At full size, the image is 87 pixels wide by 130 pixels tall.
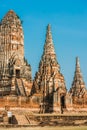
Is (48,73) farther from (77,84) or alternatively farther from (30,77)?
(77,84)

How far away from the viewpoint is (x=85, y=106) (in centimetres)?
5519

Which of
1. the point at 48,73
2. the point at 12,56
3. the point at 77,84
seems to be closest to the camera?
the point at 48,73

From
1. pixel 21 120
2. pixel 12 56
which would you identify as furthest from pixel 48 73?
pixel 21 120

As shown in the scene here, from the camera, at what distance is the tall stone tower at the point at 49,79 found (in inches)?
2019

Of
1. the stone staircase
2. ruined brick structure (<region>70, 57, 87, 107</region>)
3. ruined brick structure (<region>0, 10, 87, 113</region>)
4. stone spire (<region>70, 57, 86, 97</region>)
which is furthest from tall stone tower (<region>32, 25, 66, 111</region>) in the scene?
the stone staircase

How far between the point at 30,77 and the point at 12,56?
4417 mm

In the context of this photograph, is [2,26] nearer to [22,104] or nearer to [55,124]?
[22,104]

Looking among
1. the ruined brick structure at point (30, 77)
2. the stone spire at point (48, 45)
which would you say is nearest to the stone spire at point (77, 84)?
the ruined brick structure at point (30, 77)

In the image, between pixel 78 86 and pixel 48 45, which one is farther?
pixel 78 86

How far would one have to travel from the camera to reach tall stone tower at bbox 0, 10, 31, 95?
54156mm

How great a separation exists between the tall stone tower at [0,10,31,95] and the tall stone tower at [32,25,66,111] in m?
2.41

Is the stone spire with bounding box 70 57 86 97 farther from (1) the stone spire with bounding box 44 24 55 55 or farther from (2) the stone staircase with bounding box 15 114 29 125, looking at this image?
(2) the stone staircase with bounding box 15 114 29 125

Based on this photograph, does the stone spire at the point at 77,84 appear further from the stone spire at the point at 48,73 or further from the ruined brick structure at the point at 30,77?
the stone spire at the point at 48,73

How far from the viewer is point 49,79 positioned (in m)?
54.0
